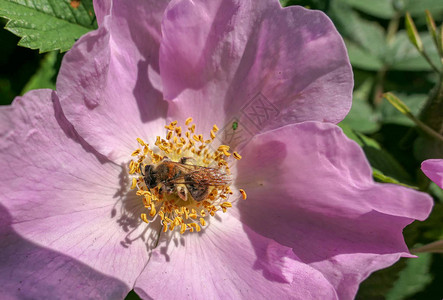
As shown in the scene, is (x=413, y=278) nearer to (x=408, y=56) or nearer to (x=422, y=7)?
(x=408, y=56)

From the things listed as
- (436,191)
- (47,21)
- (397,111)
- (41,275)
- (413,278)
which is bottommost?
(413,278)

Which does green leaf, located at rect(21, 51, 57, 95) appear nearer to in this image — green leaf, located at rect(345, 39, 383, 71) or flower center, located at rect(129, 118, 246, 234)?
flower center, located at rect(129, 118, 246, 234)

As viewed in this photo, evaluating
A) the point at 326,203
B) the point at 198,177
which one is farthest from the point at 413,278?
the point at 198,177

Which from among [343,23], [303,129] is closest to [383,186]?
[303,129]

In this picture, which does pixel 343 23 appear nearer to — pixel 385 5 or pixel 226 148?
pixel 385 5

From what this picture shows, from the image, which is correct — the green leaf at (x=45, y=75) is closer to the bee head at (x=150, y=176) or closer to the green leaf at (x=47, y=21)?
the green leaf at (x=47, y=21)

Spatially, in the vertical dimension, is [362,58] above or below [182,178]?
below

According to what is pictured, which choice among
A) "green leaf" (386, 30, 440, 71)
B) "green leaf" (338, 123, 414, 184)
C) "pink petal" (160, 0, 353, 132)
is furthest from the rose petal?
"green leaf" (386, 30, 440, 71)
